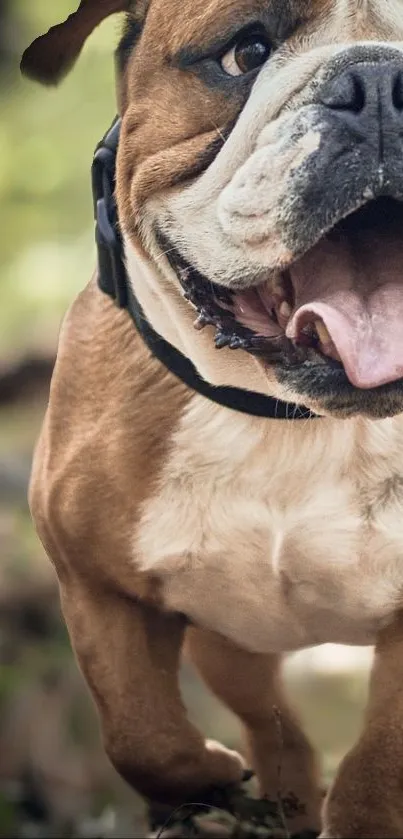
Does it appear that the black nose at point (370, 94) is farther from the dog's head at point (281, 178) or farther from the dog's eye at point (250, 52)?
the dog's eye at point (250, 52)

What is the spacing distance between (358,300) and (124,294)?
1.88 ft

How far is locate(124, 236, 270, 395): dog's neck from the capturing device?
99.6 inches

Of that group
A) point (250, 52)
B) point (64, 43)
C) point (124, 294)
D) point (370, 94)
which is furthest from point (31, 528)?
point (370, 94)

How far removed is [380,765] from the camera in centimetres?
272

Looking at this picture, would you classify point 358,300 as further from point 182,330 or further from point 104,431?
point 104,431

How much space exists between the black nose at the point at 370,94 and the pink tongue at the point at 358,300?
0.75 ft

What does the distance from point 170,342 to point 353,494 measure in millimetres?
423

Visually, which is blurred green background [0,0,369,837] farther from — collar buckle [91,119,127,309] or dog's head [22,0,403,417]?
dog's head [22,0,403,417]

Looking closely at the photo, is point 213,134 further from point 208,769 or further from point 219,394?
point 208,769

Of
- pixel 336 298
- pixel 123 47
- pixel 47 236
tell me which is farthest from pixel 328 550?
pixel 47 236

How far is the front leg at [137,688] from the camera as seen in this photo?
281cm

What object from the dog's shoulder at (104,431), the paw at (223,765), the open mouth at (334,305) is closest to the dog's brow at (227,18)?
the open mouth at (334,305)

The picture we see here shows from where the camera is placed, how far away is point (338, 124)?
213cm

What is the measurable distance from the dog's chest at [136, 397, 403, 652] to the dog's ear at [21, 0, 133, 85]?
66 cm
